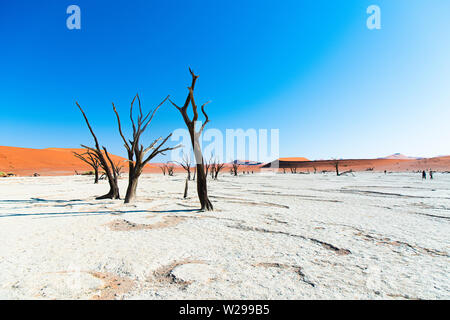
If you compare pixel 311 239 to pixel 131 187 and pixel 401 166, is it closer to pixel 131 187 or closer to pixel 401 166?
pixel 131 187

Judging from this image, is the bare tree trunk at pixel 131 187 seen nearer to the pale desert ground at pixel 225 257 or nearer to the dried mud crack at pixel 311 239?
the pale desert ground at pixel 225 257

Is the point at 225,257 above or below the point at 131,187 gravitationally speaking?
below

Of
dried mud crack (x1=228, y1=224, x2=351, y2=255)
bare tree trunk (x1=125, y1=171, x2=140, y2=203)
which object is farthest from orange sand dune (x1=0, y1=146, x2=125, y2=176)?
dried mud crack (x1=228, y1=224, x2=351, y2=255)

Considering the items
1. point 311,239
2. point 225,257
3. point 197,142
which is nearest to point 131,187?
point 197,142

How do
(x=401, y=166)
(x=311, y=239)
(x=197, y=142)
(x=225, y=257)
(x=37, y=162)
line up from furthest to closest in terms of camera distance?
1. (x=401, y=166)
2. (x=37, y=162)
3. (x=197, y=142)
4. (x=311, y=239)
5. (x=225, y=257)

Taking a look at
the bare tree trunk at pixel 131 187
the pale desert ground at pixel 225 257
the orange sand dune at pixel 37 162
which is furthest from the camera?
the orange sand dune at pixel 37 162

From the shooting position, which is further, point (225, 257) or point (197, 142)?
point (197, 142)

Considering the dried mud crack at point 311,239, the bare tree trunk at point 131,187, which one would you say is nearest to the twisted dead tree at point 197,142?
the dried mud crack at point 311,239

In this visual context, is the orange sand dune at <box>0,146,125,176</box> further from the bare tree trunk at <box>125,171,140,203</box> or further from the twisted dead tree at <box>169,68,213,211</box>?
the twisted dead tree at <box>169,68,213,211</box>

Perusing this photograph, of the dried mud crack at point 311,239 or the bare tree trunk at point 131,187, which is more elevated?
the bare tree trunk at point 131,187

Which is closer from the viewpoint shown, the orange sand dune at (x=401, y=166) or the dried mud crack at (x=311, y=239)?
the dried mud crack at (x=311, y=239)
